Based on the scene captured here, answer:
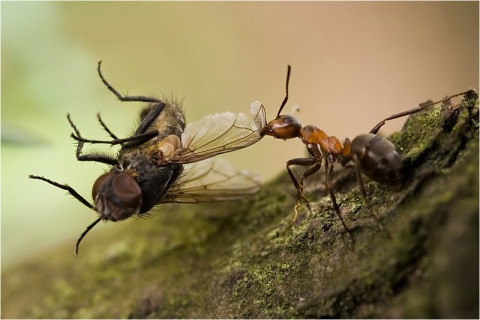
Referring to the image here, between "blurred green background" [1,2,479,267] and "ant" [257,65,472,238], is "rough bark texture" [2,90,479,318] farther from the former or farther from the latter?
"blurred green background" [1,2,479,267]

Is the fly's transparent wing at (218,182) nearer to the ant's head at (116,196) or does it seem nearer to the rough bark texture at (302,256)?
the rough bark texture at (302,256)

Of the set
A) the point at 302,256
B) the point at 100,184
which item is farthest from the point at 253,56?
the point at 302,256

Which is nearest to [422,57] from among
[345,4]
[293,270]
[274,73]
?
[345,4]

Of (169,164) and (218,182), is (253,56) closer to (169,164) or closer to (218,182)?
(218,182)

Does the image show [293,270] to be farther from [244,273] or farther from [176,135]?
[176,135]

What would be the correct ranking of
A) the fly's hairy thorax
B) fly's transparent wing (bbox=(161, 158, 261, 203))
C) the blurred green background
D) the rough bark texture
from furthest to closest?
the blurred green background < fly's transparent wing (bbox=(161, 158, 261, 203)) < the fly's hairy thorax < the rough bark texture

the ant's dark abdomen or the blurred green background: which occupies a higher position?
the blurred green background

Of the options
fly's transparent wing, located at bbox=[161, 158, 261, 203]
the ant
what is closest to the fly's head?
the ant
